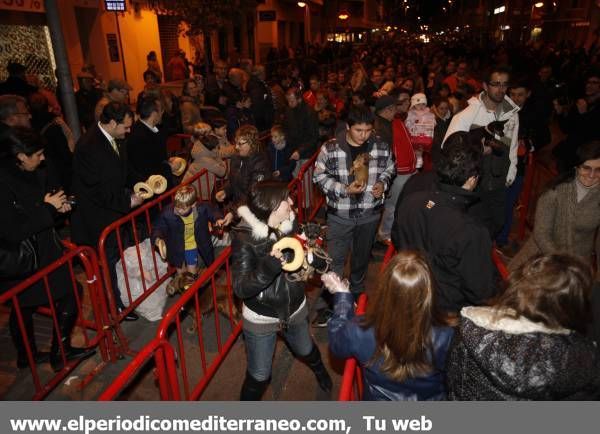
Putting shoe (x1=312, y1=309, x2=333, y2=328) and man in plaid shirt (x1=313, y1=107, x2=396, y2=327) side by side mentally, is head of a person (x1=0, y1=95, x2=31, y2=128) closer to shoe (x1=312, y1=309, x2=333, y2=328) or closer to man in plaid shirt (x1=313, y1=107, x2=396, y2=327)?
man in plaid shirt (x1=313, y1=107, x2=396, y2=327)

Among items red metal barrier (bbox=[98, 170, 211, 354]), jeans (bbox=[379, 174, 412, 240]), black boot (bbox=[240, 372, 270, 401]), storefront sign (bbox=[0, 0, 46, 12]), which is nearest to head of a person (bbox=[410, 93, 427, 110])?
jeans (bbox=[379, 174, 412, 240])

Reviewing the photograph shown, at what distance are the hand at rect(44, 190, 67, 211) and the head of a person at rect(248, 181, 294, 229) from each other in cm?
186

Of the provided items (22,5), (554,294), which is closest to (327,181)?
(554,294)

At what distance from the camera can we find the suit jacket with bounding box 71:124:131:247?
4199 millimetres

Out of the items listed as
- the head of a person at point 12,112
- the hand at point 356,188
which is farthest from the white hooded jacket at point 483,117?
the head of a person at point 12,112

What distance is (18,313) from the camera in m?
3.46

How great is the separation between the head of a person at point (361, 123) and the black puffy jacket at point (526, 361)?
8.04 ft

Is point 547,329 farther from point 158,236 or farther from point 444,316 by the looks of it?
point 158,236

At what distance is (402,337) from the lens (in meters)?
2.07

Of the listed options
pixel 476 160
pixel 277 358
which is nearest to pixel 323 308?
pixel 277 358

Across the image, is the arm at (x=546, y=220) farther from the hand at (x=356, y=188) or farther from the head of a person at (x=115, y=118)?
the head of a person at (x=115, y=118)

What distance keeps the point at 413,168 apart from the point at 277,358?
3043 millimetres

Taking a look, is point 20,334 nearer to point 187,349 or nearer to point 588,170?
point 187,349

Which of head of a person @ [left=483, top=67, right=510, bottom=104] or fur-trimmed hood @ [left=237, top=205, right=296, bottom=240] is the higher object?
head of a person @ [left=483, top=67, right=510, bottom=104]
